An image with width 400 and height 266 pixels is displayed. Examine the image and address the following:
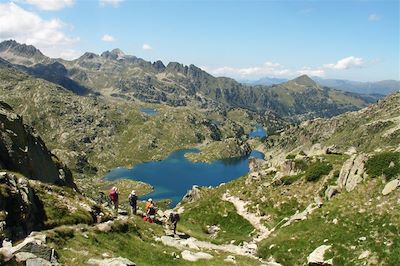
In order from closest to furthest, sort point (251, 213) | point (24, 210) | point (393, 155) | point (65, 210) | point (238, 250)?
point (24, 210)
point (65, 210)
point (238, 250)
point (393, 155)
point (251, 213)

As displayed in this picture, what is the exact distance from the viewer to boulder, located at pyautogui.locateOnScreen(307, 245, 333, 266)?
1440 inches

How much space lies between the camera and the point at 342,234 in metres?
40.2

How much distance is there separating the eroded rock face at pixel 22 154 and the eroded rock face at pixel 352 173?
127ft

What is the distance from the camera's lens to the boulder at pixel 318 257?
36.6m

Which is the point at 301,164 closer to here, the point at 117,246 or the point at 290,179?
the point at 290,179

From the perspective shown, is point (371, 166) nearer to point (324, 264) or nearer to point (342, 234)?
point (342, 234)

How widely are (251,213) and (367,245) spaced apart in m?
29.3

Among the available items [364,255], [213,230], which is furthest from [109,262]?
[213,230]

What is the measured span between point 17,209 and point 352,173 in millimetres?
40422

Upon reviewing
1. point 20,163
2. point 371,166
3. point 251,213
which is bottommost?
point 251,213

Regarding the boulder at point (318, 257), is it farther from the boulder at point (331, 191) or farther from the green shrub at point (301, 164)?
the green shrub at point (301, 164)

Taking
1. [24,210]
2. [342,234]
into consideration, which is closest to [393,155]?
[342,234]

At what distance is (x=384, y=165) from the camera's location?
50906mm

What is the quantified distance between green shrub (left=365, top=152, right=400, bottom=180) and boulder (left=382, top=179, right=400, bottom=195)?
233cm
